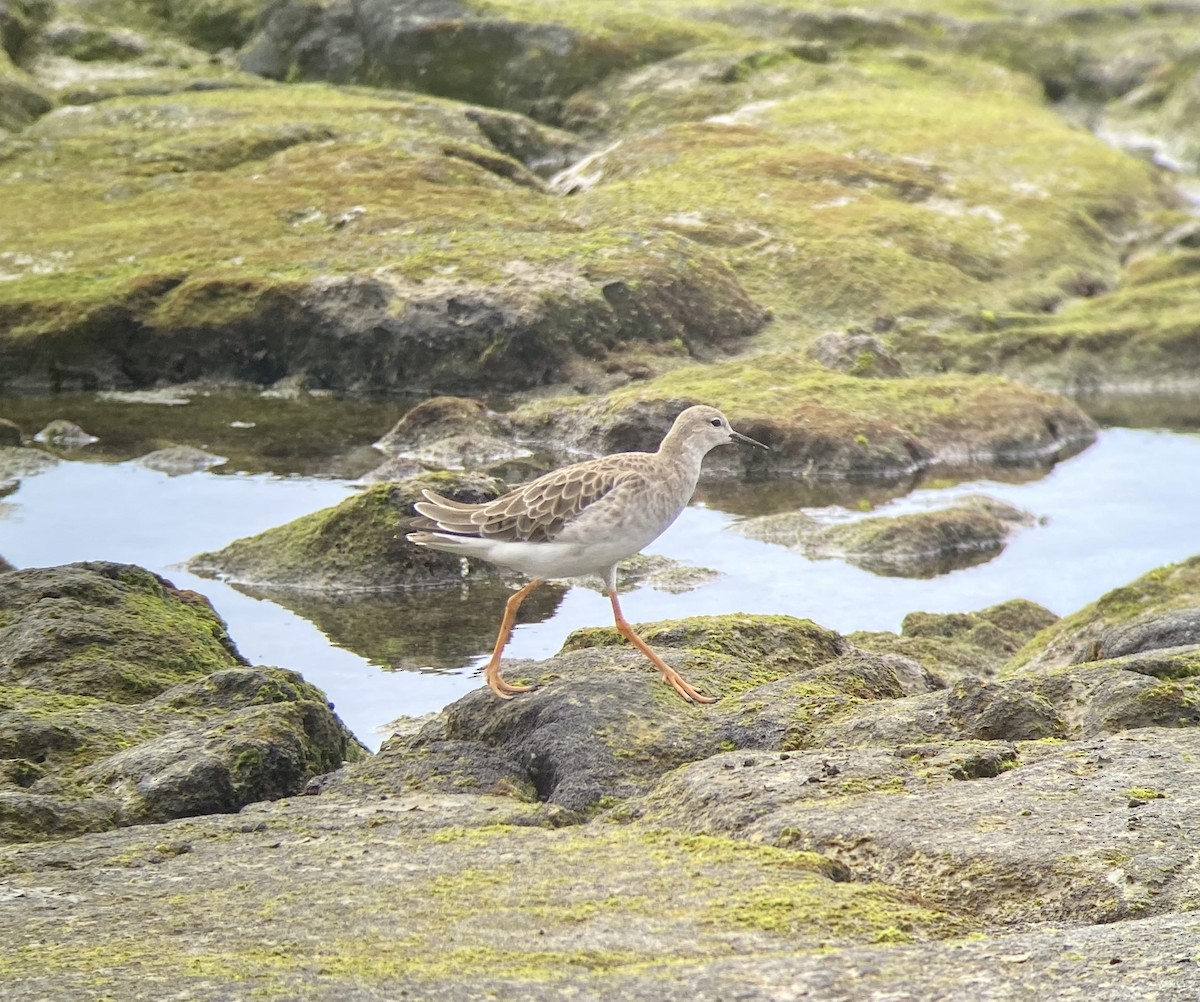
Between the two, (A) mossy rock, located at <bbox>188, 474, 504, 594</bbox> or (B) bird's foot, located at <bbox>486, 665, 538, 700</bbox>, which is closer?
(B) bird's foot, located at <bbox>486, 665, 538, 700</bbox>

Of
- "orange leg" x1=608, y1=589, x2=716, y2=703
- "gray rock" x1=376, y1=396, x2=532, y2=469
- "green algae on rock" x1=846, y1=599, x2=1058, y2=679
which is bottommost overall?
"gray rock" x1=376, y1=396, x2=532, y2=469

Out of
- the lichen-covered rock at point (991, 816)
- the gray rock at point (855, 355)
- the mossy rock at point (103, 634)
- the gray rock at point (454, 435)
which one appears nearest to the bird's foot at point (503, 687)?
the lichen-covered rock at point (991, 816)

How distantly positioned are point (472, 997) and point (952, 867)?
9.48 ft

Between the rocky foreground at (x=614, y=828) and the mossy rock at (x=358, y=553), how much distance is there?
7052 millimetres

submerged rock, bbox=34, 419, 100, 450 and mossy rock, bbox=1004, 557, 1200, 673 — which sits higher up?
mossy rock, bbox=1004, 557, 1200, 673

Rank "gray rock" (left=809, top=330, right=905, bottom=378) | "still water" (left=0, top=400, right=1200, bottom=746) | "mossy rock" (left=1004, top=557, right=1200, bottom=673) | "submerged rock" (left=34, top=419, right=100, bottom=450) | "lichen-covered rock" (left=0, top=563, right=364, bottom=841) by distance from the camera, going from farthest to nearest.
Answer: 1. "gray rock" (left=809, top=330, right=905, bottom=378)
2. "submerged rock" (left=34, top=419, right=100, bottom=450)
3. "still water" (left=0, top=400, right=1200, bottom=746)
4. "mossy rock" (left=1004, top=557, right=1200, bottom=673)
5. "lichen-covered rock" (left=0, top=563, right=364, bottom=841)

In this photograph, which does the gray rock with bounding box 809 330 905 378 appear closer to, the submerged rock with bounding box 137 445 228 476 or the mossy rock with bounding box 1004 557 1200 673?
the submerged rock with bounding box 137 445 228 476

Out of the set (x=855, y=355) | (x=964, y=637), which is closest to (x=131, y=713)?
(x=964, y=637)

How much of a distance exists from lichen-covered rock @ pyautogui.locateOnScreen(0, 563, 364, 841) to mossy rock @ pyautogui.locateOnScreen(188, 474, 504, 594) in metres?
5.79

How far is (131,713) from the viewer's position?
1223 centimetres

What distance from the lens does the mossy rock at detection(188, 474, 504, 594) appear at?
69.7 ft

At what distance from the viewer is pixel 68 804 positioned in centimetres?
1028

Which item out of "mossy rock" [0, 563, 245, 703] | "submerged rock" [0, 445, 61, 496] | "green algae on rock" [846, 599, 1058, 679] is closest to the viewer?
"mossy rock" [0, 563, 245, 703]

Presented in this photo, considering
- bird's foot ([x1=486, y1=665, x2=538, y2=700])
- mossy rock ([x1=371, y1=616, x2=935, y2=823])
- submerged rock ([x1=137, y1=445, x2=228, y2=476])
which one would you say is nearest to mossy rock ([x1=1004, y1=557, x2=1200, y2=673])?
mossy rock ([x1=371, y1=616, x2=935, y2=823])
